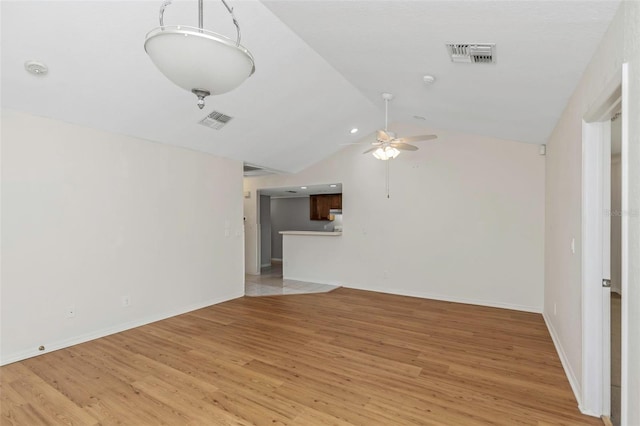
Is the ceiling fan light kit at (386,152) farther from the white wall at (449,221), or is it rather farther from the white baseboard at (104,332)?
the white baseboard at (104,332)

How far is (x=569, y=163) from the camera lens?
281 cm

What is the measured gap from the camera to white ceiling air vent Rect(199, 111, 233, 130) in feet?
13.0

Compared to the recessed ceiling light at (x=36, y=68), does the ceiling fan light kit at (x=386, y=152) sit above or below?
below

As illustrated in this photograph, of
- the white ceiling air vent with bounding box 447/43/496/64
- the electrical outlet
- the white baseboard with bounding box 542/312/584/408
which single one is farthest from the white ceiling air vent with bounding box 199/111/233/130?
the white baseboard with bounding box 542/312/584/408

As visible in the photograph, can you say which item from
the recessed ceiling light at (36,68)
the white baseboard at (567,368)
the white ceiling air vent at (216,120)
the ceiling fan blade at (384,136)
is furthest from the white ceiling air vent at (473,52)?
the recessed ceiling light at (36,68)

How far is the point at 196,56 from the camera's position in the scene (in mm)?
1303

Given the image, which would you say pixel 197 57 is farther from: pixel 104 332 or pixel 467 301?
pixel 467 301

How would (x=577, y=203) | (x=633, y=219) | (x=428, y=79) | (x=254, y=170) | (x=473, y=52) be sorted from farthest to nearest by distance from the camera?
(x=254, y=170)
(x=428, y=79)
(x=577, y=203)
(x=473, y=52)
(x=633, y=219)

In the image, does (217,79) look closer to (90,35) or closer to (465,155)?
(90,35)

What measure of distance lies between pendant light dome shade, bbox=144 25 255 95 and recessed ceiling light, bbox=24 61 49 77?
2.12 m

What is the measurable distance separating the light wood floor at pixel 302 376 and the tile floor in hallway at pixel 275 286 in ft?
5.22

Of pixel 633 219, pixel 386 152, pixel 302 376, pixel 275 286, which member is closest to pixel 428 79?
pixel 386 152

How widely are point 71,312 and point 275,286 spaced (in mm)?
3464

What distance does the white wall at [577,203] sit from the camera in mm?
1418
